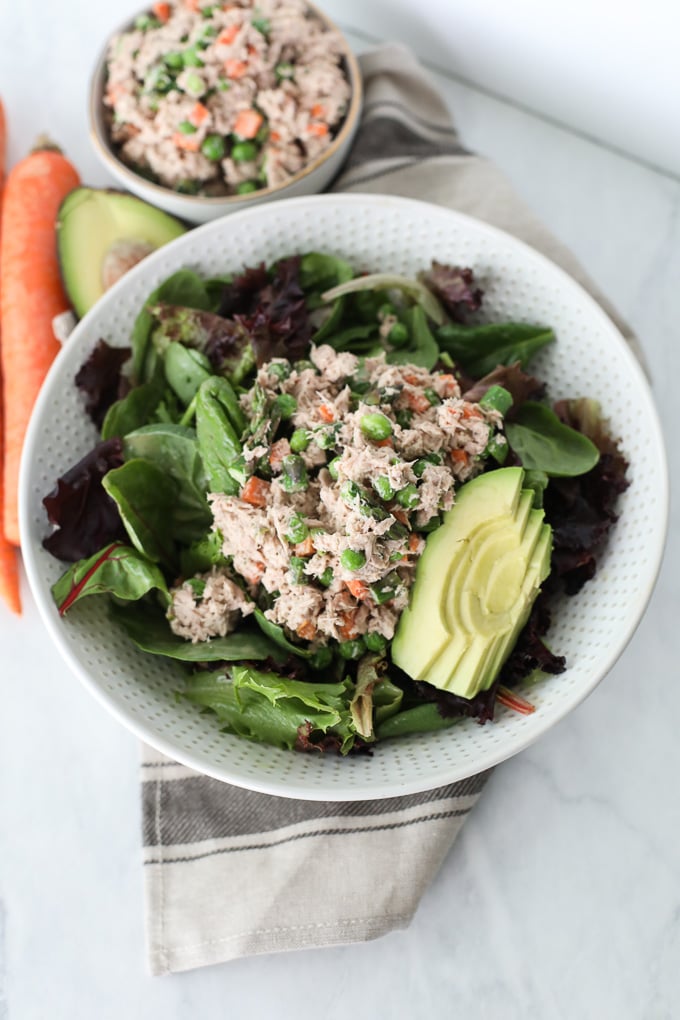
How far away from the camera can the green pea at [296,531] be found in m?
2.10

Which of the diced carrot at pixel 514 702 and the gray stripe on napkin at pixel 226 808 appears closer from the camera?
the diced carrot at pixel 514 702

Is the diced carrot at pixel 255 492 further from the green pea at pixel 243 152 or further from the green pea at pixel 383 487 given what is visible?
the green pea at pixel 243 152

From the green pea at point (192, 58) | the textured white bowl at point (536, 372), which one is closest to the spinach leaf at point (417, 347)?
the textured white bowl at point (536, 372)

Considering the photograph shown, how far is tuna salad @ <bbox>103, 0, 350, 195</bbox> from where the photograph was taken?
2756mm

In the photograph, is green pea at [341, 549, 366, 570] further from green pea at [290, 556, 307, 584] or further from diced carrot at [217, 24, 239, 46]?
diced carrot at [217, 24, 239, 46]

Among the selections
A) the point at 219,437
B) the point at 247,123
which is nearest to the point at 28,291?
the point at 247,123

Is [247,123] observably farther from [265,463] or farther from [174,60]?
[265,463]

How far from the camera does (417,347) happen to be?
2.59 meters

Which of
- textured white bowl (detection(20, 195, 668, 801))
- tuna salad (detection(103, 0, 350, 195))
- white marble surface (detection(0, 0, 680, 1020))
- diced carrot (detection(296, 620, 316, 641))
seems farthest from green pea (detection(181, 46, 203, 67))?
diced carrot (detection(296, 620, 316, 641))

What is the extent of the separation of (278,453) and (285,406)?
0.13 metres

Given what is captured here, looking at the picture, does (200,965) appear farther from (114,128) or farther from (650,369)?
(114,128)

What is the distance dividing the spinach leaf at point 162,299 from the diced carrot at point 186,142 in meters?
0.46

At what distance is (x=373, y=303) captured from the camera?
269cm

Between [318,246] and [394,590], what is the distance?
117 centimetres
